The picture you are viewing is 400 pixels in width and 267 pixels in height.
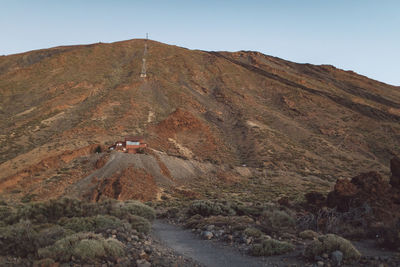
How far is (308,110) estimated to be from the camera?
63344 mm

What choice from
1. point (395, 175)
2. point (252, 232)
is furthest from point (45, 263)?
point (395, 175)

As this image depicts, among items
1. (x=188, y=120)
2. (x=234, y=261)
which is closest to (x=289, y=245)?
(x=234, y=261)

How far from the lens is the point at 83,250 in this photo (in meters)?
6.73

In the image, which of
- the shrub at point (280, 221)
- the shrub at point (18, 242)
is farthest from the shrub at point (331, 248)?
the shrub at point (18, 242)

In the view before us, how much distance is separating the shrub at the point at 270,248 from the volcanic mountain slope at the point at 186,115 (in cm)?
2488

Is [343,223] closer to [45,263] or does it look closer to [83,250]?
[83,250]

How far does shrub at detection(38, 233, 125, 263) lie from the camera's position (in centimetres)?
659

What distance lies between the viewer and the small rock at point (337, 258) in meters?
6.89

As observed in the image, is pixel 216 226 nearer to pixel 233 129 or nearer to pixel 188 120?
pixel 188 120

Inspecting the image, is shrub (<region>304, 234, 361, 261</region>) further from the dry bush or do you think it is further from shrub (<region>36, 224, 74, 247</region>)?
shrub (<region>36, 224, 74, 247</region>)

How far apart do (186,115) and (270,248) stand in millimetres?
42918

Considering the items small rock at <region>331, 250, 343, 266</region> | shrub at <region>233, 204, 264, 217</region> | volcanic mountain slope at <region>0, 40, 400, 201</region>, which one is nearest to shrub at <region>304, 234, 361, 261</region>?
small rock at <region>331, 250, 343, 266</region>

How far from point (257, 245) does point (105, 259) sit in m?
4.02

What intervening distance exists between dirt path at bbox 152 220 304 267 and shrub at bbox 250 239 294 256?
0.69 feet
